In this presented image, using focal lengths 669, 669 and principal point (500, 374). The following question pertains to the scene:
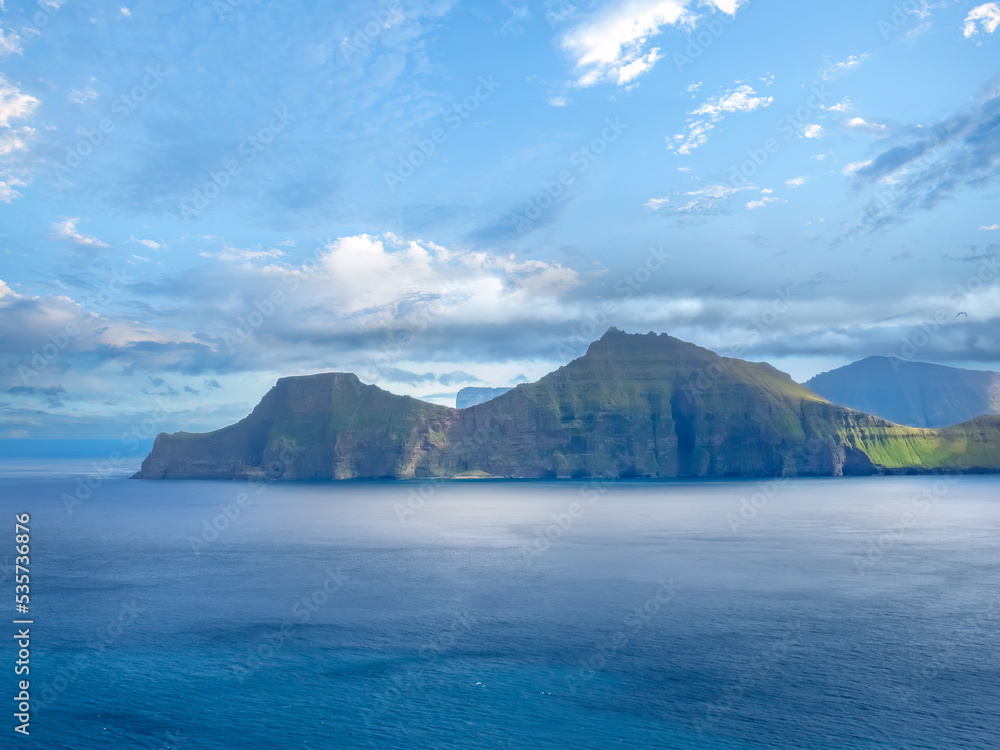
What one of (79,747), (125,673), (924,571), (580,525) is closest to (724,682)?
(79,747)

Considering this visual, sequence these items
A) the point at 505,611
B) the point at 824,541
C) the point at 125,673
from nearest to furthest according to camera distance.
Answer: the point at 125,673, the point at 505,611, the point at 824,541

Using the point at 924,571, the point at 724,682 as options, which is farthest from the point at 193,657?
the point at 924,571

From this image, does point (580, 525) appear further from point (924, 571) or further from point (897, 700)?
point (897, 700)

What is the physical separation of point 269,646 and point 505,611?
89.6 feet

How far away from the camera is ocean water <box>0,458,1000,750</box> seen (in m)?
49.3

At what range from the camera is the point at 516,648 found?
6669 centimetres

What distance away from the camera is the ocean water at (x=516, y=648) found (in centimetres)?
4931

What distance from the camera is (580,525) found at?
567 feet

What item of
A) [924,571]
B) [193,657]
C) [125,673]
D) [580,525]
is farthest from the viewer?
[580,525]

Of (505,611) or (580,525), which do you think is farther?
(580,525)

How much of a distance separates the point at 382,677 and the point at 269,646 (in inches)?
637

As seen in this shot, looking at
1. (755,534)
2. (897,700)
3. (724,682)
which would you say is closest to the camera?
(897,700)

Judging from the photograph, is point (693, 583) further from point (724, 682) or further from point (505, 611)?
point (724, 682)

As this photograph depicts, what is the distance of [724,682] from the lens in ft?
186
